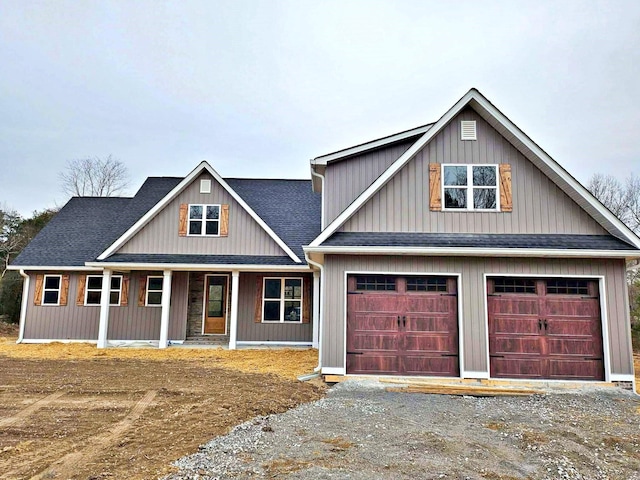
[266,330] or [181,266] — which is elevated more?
[181,266]

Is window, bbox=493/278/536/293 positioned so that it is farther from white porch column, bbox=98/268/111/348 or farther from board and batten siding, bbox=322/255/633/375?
white porch column, bbox=98/268/111/348

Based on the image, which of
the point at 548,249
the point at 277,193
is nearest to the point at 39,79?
the point at 277,193

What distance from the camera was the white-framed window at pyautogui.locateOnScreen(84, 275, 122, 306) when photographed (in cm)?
1366

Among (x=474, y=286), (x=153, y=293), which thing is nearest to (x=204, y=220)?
(x=153, y=293)

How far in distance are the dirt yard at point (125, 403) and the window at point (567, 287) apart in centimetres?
531

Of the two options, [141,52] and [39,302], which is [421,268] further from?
[141,52]

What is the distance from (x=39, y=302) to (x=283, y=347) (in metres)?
8.45

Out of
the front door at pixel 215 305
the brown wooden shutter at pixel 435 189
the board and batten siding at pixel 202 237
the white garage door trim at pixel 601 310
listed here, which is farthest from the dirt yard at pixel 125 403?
the brown wooden shutter at pixel 435 189

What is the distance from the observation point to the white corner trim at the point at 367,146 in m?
10.2

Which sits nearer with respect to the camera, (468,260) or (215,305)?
(468,260)

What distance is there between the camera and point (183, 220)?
13.4m

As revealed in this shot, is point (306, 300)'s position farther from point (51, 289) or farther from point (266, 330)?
point (51, 289)

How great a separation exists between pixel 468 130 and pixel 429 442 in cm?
701

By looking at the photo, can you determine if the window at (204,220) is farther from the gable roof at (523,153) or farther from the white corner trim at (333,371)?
the white corner trim at (333,371)
